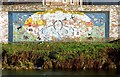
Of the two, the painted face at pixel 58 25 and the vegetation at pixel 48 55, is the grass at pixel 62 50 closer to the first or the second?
the vegetation at pixel 48 55

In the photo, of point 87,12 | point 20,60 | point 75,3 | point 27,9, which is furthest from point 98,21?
point 20,60

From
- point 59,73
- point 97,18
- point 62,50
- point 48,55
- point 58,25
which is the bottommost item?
point 59,73

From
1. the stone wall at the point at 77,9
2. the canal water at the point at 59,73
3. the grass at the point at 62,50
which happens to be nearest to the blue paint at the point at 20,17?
the stone wall at the point at 77,9

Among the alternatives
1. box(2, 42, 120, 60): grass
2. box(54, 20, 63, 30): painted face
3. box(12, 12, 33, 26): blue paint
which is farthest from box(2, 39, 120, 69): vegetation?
box(12, 12, 33, 26): blue paint

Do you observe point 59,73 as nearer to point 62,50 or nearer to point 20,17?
point 62,50

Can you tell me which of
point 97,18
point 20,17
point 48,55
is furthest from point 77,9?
point 48,55

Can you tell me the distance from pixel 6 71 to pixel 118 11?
716cm

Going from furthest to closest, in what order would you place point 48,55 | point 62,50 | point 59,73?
point 62,50, point 48,55, point 59,73

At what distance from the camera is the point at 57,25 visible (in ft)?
63.7

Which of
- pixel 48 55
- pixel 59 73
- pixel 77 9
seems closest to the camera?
pixel 59 73

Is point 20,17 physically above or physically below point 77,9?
below

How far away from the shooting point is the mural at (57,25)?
63.4 ft

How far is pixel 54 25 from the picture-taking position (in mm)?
19391

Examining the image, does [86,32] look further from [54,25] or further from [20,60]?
[20,60]
